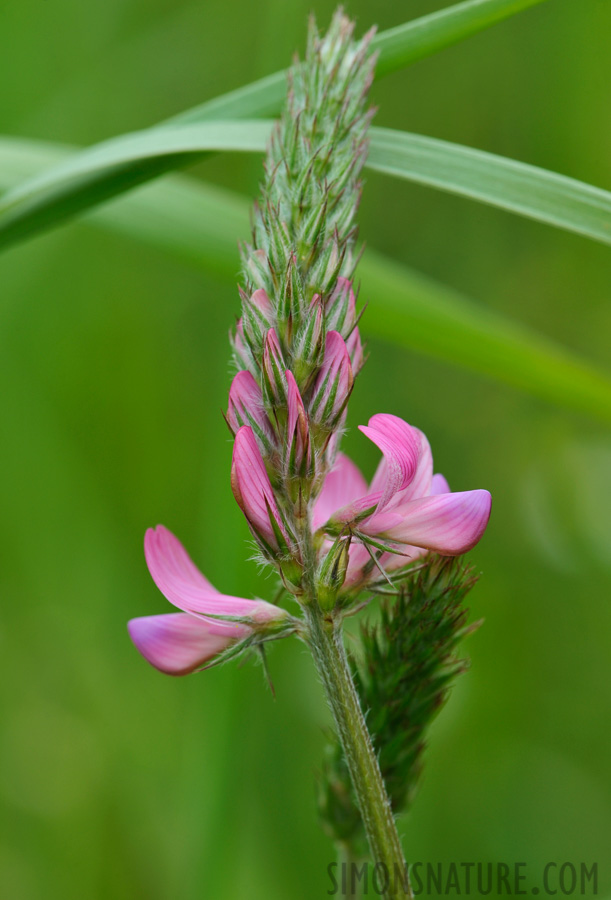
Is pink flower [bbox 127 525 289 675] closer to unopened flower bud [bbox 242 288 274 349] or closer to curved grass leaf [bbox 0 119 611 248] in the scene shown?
unopened flower bud [bbox 242 288 274 349]

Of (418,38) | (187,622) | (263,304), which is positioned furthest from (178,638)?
(418,38)

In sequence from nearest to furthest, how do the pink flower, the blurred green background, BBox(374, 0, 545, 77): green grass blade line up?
the pink flower < BBox(374, 0, 545, 77): green grass blade < the blurred green background

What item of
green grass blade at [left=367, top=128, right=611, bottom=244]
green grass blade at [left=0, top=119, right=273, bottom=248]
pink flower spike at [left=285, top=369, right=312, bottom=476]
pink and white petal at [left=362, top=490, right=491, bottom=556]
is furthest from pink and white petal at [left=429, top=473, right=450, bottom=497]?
green grass blade at [left=0, top=119, right=273, bottom=248]

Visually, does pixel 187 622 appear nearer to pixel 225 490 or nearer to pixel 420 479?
pixel 420 479

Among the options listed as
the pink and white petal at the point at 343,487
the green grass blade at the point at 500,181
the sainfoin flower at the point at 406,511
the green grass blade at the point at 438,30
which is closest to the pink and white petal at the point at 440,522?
the sainfoin flower at the point at 406,511

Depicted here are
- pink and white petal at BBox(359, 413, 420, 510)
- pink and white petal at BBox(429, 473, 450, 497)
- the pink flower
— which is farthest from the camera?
pink and white petal at BBox(429, 473, 450, 497)

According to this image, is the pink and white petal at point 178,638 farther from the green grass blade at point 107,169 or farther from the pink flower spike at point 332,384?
the green grass blade at point 107,169
